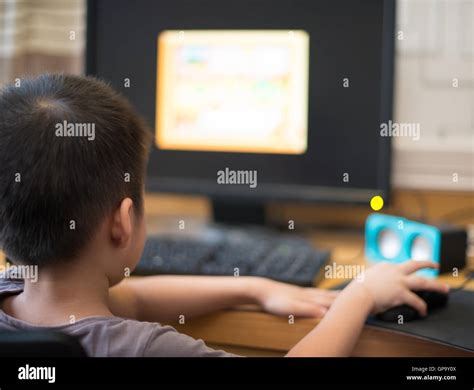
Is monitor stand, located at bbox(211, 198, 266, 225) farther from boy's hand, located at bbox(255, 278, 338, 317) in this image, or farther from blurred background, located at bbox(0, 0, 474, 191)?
boy's hand, located at bbox(255, 278, 338, 317)

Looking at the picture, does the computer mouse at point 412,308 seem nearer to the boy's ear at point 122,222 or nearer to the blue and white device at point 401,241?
the blue and white device at point 401,241

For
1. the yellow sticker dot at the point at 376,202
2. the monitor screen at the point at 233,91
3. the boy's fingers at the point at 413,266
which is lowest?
the boy's fingers at the point at 413,266

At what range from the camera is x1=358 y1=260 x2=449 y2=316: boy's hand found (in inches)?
30.8

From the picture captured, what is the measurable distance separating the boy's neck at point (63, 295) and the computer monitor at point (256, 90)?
1.70 feet

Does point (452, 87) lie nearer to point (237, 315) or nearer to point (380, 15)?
point (380, 15)

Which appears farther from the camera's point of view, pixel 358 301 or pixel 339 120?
pixel 339 120

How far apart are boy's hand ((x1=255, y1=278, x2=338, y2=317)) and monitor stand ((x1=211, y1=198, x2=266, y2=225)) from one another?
0.42 meters

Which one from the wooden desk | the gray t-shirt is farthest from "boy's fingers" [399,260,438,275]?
the gray t-shirt

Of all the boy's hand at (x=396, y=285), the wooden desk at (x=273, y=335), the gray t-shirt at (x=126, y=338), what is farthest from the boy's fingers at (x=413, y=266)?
the gray t-shirt at (x=126, y=338)

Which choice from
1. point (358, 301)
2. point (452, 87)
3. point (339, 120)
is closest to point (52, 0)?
point (339, 120)

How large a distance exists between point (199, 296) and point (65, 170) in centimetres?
26

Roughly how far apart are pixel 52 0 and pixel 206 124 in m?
0.48

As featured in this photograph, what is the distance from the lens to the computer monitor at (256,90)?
1145 mm

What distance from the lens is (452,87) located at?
4.16ft
